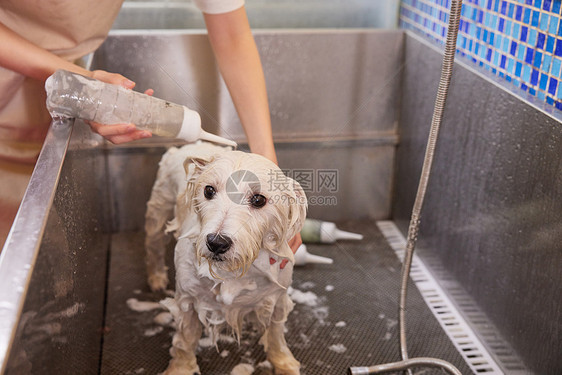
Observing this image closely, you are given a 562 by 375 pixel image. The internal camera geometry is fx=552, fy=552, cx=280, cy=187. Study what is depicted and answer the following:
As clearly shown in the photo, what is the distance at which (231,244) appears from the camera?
1030 millimetres

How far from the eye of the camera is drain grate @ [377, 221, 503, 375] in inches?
60.6

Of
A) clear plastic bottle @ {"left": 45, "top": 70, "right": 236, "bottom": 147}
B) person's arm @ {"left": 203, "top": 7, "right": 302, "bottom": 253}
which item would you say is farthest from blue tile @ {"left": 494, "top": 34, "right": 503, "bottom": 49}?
clear plastic bottle @ {"left": 45, "top": 70, "right": 236, "bottom": 147}

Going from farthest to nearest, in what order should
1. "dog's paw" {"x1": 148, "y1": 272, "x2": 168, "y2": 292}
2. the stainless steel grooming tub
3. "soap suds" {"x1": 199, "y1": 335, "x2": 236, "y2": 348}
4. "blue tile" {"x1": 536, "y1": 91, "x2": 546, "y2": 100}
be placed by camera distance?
"dog's paw" {"x1": 148, "y1": 272, "x2": 168, "y2": 292}
"soap suds" {"x1": 199, "y1": 335, "x2": 236, "y2": 348}
"blue tile" {"x1": 536, "y1": 91, "x2": 546, "y2": 100}
the stainless steel grooming tub

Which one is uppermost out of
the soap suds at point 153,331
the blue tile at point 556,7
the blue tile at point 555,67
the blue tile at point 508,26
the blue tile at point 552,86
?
the blue tile at point 556,7

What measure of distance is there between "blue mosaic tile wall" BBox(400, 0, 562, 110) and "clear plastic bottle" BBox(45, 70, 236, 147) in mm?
851

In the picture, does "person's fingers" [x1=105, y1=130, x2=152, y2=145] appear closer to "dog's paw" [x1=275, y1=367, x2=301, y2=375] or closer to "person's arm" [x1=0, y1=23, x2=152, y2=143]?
"person's arm" [x1=0, y1=23, x2=152, y2=143]

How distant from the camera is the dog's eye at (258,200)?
106cm

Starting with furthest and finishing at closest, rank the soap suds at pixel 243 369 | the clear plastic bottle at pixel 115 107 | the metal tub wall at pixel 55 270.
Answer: the soap suds at pixel 243 369 → the clear plastic bottle at pixel 115 107 → the metal tub wall at pixel 55 270

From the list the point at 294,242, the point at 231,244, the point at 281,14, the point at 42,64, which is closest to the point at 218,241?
the point at 231,244

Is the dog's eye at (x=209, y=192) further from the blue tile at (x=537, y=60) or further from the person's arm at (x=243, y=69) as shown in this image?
the blue tile at (x=537, y=60)

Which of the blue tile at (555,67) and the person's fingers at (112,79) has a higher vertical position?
the blue tile at (555,67)

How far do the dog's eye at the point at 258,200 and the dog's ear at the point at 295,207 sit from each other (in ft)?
0.20

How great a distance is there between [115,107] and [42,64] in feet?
0.62

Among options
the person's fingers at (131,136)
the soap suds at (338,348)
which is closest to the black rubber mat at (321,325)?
the soap suds at (338,348)
